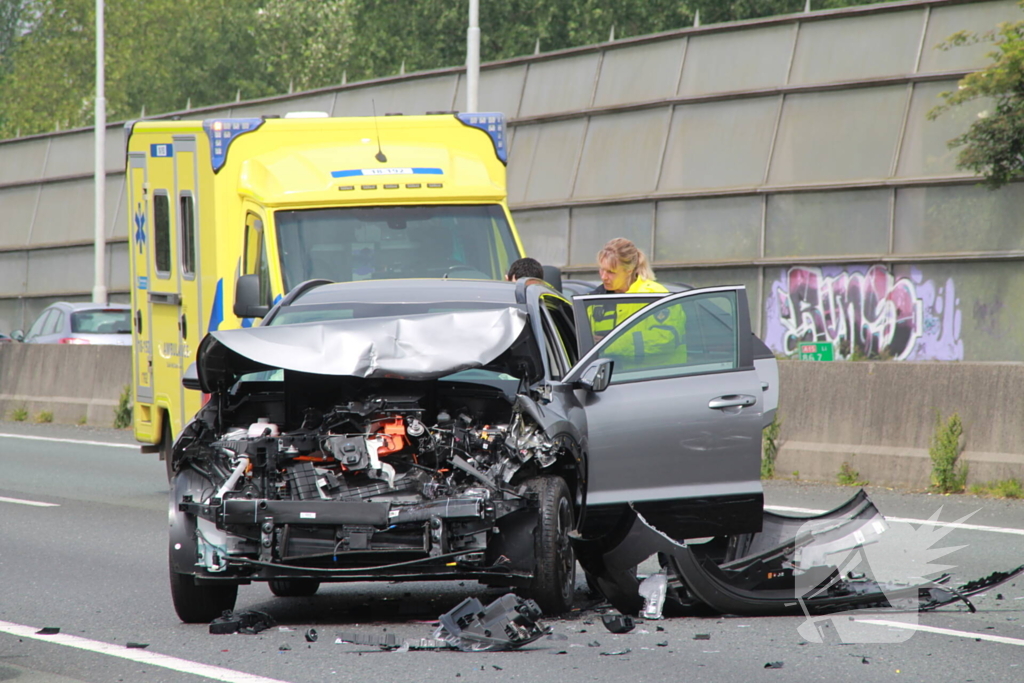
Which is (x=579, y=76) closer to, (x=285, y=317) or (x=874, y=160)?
(x=874, y=160)

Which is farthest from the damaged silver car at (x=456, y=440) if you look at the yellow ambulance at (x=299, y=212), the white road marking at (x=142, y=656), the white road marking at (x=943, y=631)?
the yellow ambulance at (x=299, y=212)

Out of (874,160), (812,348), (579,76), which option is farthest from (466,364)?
(579,76)

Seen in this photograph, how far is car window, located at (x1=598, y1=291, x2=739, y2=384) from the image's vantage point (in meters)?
7.89

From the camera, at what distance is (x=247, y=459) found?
697 centimetres

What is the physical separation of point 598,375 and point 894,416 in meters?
6.54

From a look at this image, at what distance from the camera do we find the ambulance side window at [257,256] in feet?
37.6

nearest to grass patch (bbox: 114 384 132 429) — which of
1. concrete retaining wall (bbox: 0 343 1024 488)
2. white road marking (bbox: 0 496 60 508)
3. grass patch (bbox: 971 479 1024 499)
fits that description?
white road marking (bbox: 0 496 60 508)

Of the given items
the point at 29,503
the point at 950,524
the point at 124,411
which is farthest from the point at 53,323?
the point at 950,524

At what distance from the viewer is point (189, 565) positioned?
703cm

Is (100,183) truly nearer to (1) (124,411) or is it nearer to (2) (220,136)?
(1) (124,411)

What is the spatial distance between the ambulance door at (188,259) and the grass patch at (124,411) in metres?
8.35

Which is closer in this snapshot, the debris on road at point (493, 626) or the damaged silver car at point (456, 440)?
the debris on road at point (493, 626)

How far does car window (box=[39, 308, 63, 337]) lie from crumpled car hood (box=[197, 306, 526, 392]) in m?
17.1

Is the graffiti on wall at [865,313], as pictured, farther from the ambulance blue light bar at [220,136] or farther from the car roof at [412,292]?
the car roof at [412,292]
